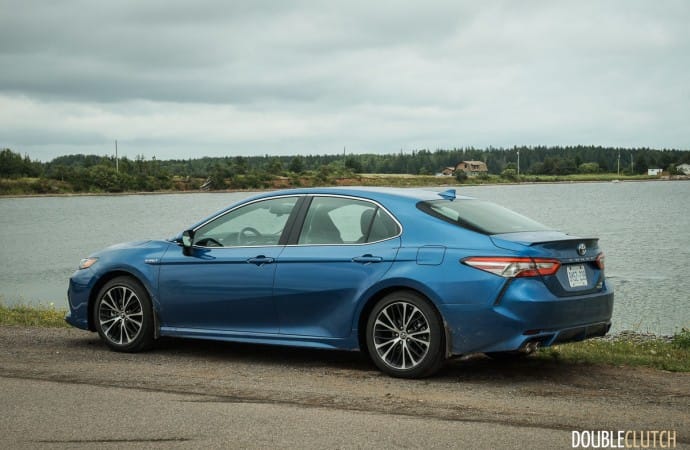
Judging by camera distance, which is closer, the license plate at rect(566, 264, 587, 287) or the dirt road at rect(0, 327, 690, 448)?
the dirt road at rect(0, 327, 690, 448)

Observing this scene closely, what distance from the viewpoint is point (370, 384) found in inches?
299

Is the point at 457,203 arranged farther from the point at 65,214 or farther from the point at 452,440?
the point at 65,214

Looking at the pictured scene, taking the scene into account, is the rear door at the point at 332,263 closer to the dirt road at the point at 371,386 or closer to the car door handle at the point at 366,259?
the car door handle at the point at 366,259

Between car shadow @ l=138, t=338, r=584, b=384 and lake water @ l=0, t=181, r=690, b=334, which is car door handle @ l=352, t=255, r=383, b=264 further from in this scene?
lake water @ l=0, t=181, r=690, b=334

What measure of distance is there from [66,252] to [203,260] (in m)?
38.4

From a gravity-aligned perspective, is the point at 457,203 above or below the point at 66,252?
above

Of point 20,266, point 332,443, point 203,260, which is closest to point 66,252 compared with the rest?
point 20,266

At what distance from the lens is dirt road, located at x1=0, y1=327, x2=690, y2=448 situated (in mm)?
6234

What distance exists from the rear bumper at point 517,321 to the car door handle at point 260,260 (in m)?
1.78

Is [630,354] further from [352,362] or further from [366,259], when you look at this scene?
[366,259]

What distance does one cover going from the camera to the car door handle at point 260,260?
28.0 ft

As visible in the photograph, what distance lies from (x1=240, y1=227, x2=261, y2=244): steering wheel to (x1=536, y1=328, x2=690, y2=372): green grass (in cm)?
297

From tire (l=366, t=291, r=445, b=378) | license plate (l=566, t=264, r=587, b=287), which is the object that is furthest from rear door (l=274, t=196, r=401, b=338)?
license plate (l=566, t=264, r=587, b=287)

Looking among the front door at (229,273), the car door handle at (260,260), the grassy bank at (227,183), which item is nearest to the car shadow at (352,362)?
the front door at (229,273)
